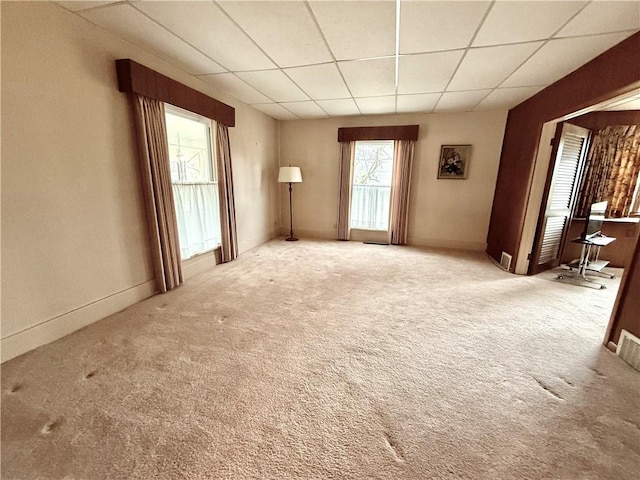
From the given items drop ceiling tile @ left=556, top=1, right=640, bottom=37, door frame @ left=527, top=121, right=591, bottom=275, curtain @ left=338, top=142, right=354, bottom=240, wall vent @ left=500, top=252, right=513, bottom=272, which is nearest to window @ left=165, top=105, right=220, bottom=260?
curtain @ left=338, top=142, right=354, bottom=240

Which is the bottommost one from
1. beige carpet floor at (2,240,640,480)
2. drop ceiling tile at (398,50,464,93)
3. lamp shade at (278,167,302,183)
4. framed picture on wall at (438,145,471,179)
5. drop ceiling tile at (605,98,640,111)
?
beige carpet floor at (2,240,640,480)

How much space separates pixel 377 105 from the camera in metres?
4.07

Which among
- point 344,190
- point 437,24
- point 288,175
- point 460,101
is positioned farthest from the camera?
point 344,190

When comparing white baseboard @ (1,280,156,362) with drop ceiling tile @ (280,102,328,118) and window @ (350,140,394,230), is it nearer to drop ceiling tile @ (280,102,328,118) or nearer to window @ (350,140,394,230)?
drop ceiling tile @ (280,102,328,118)

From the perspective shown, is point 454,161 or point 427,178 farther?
point 427,178

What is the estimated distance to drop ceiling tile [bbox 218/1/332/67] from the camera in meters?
1.76

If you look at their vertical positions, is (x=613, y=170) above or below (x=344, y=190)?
above

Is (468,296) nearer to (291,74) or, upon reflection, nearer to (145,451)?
(145,451)

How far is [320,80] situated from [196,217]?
2.28m

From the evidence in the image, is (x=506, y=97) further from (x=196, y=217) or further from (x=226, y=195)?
(x=196, y=217)

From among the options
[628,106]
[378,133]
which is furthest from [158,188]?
[628,106]

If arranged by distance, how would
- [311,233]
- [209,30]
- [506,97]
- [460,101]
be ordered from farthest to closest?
[311,233], [460,101], [506,97], [209,30]

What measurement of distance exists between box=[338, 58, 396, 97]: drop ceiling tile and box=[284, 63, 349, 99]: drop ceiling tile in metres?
0.10

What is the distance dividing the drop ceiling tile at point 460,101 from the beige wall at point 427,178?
0.24 m
